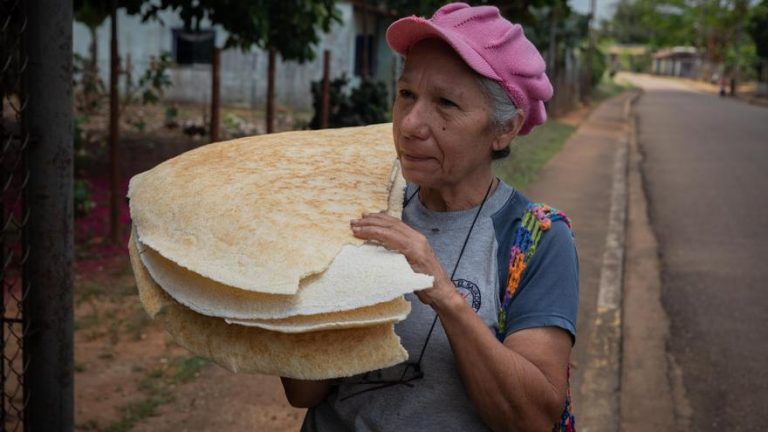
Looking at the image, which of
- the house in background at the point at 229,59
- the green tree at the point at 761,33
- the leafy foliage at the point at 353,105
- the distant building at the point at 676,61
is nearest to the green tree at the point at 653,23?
the distant building at the point at 676,61

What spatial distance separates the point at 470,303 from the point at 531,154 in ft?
46.4

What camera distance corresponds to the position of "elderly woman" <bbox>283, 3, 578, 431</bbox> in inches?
63.7

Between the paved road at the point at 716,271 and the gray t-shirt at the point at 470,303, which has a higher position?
the gray t-shirt at the point at 470,303

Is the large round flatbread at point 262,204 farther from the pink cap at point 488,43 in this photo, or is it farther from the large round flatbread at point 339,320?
the pink cap at point 488,43

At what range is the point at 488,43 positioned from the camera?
1652 mm

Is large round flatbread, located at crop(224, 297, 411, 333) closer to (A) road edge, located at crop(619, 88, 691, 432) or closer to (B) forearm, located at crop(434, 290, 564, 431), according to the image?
(B) forearm, located at crop(434, 290, 564, 431)

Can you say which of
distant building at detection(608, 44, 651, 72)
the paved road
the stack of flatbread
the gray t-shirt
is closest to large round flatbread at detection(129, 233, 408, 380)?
the stack of flatbread

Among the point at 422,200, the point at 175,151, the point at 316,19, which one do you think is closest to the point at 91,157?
the point at 175,151

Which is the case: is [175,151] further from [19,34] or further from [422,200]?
[422,200]

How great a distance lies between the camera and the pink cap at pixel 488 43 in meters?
1.64

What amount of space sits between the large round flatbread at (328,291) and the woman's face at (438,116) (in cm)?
29

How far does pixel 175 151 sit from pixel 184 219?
10979 mm

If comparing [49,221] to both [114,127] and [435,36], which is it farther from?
[114,127]

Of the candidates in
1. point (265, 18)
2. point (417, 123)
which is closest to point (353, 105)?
point (265, 18)
